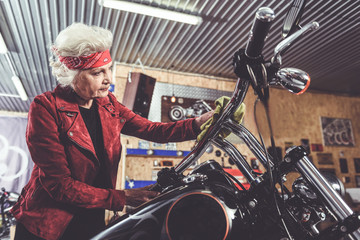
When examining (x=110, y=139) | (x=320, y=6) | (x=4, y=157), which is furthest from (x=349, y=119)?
(x=4, y=157)

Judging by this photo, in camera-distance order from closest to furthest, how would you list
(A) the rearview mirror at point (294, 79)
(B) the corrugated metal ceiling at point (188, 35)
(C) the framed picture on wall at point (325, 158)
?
(A) the rearview mirror at point (294, 79), (B) the corrugated metal ceiling at point (188, 35), (C) the framed picture on wall at point (325, 158)

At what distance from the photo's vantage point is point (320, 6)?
407cm

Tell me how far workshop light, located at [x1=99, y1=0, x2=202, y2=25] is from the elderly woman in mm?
2637

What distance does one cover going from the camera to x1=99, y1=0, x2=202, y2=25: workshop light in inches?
148

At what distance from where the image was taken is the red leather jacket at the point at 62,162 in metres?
A: 1.02

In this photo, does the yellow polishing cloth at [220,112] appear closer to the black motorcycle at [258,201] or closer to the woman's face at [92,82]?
the black motorcycle at [258,201]

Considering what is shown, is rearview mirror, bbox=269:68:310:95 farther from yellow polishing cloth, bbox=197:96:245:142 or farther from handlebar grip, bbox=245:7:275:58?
yellow polishing cloth, bbox=197:96:245:142

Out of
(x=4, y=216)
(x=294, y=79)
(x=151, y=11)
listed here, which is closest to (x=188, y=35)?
(x=151, y=11)

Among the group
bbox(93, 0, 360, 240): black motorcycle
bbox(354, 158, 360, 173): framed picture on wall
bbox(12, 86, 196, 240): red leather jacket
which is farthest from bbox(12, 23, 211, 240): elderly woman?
bbox(354, 158, 360, 173): framed picture on wall

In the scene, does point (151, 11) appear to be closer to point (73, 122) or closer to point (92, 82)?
point (92, 82)

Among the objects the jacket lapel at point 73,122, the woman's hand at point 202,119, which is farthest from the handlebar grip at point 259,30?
the jacket lapel at point 73,122

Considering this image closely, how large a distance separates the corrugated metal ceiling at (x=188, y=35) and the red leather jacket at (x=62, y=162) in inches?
125

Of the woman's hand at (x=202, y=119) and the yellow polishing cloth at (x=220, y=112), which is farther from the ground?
the woman's hand at (x=202, y=119)

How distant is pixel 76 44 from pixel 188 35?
3736mm
